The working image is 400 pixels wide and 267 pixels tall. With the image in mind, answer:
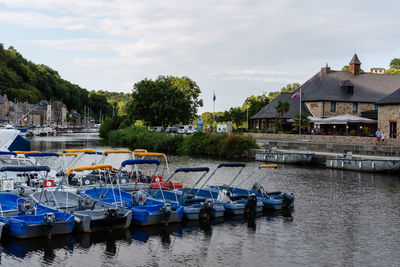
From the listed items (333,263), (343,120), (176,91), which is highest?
(176,91)

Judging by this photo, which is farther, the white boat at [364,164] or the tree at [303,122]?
the tree at [303,122]

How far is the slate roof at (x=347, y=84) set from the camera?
2862 inches

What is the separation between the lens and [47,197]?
2145cm

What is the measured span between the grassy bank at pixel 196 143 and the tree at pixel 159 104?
342 inches

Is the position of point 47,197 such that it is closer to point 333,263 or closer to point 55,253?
point 55,253

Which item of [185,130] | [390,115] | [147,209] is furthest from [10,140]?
[185,130]

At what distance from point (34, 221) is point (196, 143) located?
48.7 m

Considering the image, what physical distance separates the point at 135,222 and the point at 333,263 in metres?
8.75

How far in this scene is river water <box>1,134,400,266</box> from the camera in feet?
51.8

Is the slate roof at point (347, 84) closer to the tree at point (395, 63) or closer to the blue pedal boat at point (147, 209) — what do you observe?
the blue pedal boat at point (147, 209)

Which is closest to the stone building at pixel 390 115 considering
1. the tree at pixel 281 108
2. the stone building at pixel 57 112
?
the tree at pixel 281 108

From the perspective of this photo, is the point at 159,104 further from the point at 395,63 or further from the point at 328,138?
the point at 395,63

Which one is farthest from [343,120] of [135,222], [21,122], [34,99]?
[34,99]

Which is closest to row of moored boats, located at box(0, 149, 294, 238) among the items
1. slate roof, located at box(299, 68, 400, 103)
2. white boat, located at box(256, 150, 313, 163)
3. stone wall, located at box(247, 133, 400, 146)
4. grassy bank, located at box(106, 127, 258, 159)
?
white boat, located at box(256, 150, 313, 163)
